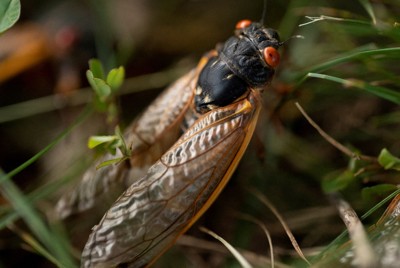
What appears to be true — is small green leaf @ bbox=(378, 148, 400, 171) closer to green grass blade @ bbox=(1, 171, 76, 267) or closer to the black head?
the black head

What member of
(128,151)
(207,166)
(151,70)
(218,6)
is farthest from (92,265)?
(218,6)

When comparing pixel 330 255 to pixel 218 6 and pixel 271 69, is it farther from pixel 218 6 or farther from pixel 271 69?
pixel 218 6

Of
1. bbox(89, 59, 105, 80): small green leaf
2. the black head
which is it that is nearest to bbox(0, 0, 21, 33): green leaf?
bbox(89, 59, 105, 80): small green leaf

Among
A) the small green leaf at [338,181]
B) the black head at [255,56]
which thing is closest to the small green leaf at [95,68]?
the black head at [255,56]

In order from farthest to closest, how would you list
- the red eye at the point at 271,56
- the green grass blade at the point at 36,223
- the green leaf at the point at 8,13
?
the red eye at the point at 271,56
the green grass blade at the point at 36,223
the green leaf at the point at 8,13

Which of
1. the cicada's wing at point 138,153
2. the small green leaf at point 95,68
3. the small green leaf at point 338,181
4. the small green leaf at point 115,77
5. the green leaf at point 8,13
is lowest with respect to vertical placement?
the small green leaf at point 338,181

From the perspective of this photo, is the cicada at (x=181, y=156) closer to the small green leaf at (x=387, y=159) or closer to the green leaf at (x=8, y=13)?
the small green leaf at (x=387, y=159)

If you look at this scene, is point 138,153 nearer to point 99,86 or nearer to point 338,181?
point 99,86
